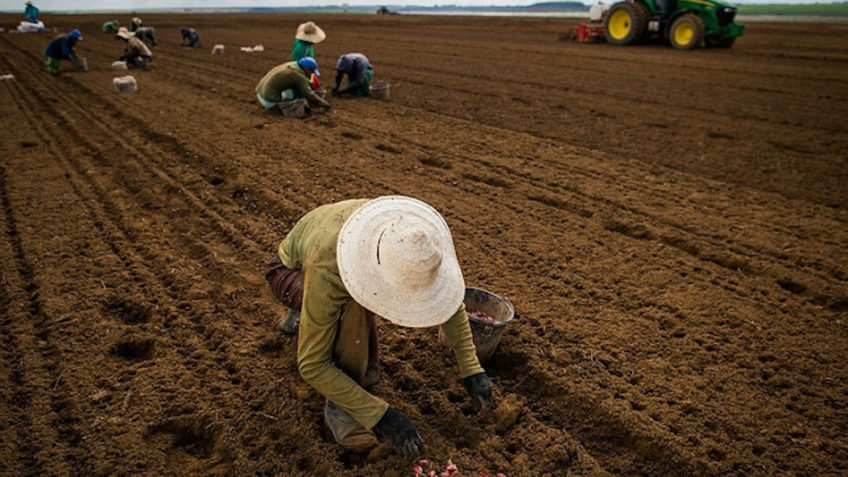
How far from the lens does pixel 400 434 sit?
7.41 feet

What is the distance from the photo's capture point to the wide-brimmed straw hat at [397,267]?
1.92m

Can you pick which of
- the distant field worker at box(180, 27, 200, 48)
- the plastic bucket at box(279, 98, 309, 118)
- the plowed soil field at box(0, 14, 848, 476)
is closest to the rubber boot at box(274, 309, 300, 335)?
the plowed soil field at box(0, 14, 848, 476)

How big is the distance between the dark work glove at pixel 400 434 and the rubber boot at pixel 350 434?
0.18m

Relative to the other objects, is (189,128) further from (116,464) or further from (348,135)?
(116,464)

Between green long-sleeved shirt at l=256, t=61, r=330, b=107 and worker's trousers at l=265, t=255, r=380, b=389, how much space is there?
502cm

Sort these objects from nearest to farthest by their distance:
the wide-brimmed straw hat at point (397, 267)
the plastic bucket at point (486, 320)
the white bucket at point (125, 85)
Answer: the wide-brimmed straw hat at point (397, 267), the plastic bucket at point (486, 320), the white bucket at point (125, 85)

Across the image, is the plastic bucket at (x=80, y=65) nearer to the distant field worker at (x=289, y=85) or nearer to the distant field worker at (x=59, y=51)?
the distant field worker at (x=59, y=51)

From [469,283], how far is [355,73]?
6.03 meters

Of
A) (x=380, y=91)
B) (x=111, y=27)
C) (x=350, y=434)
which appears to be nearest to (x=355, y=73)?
(x=380, y=91)

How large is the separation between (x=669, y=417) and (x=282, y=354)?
200 cm

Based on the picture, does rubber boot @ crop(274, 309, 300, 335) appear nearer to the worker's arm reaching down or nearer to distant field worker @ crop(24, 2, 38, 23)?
the worker's arm reaching down

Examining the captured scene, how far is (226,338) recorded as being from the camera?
312 centimetres

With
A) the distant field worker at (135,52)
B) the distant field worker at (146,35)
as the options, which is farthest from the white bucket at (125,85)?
the distant field worker at (146,35)

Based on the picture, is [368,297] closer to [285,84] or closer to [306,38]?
[285,84]
